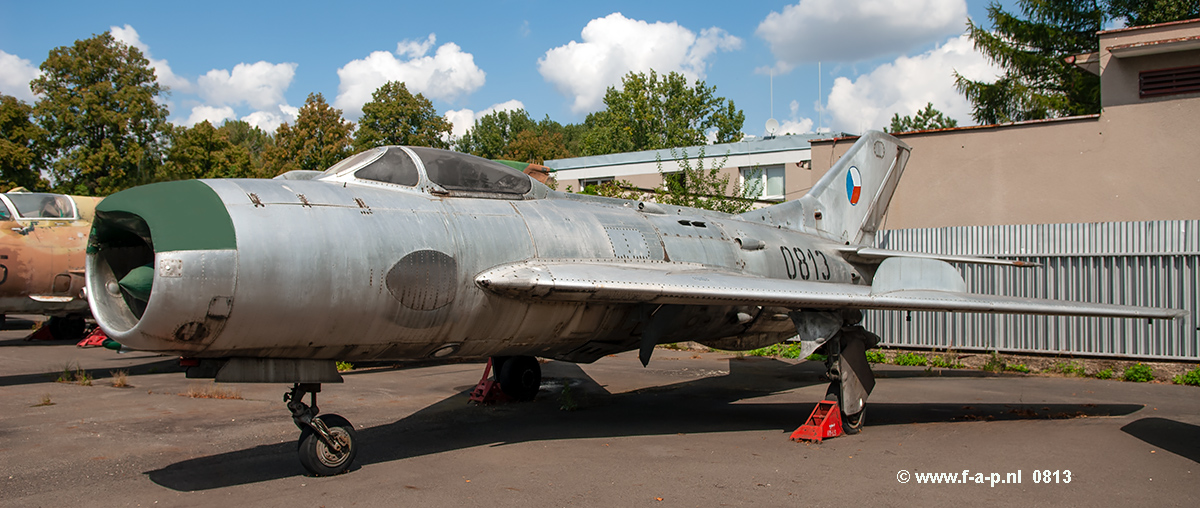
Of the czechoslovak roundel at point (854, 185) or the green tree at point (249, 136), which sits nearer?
the czechoslovak roundel at point (854, 185)

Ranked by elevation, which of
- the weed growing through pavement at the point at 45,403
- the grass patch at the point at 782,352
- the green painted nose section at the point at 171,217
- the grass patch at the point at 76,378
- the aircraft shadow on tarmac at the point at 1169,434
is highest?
the green painted nose section at the point at 171,217

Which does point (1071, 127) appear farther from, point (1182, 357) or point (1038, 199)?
point (1182, 357)

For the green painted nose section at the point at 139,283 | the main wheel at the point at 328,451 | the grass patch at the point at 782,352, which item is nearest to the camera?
the green painted nose section at the point at 139,283

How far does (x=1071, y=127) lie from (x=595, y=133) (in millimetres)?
59166

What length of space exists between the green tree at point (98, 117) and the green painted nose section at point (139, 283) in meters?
35.5

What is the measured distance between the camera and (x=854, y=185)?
43.8 ft

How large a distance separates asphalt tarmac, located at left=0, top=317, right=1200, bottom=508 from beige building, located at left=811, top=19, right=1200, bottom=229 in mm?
6528

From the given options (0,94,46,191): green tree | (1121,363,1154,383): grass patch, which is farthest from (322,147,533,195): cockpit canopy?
(0,94,46,191): green tree

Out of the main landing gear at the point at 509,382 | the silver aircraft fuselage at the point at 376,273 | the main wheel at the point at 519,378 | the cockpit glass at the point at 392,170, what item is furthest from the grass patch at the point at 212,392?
the cockpit glass at the point at 392,170

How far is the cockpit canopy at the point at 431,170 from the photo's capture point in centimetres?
718

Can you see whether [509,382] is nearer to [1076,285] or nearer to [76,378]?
[76,378]

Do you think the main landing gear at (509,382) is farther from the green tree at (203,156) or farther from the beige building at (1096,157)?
the green tree at (203,156)

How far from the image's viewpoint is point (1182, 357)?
43.2 feet

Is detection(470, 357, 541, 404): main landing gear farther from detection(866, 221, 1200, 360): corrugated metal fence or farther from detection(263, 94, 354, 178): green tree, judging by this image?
detection(263, 94, 354, 178): green tree
